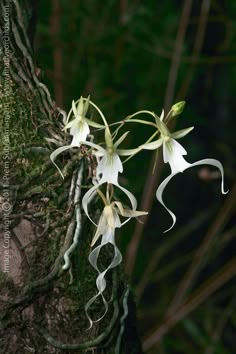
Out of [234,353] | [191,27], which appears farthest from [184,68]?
[234,353]

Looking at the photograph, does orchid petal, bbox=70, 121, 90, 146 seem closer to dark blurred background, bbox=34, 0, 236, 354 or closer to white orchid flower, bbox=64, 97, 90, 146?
white orchid flower, bbox=64, 97, 90, 146

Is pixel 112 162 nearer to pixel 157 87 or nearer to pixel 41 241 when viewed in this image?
pixel 41 241

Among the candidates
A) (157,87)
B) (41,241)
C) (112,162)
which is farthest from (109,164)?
(157,87)

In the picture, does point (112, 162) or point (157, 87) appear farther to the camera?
point (157, 87)

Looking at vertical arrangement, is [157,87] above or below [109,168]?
above

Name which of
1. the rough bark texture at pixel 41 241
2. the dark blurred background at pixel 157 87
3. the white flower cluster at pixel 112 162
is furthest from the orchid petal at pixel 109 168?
the dark blurred background at pixel 157 87

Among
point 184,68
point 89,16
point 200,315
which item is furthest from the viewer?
point 200,315

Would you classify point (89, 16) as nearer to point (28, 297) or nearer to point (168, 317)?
point (168, 317)
